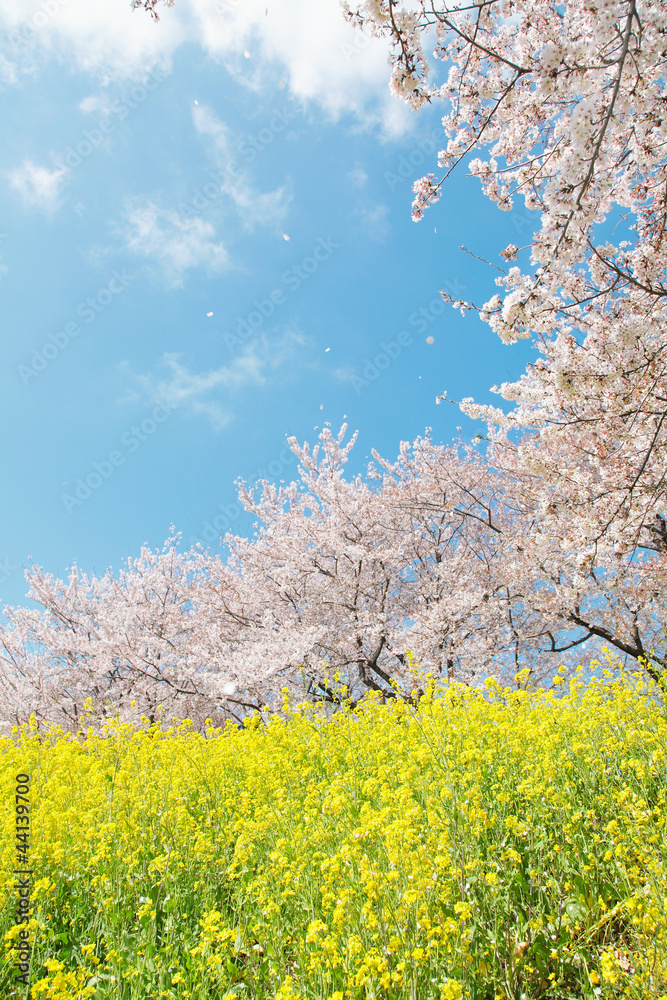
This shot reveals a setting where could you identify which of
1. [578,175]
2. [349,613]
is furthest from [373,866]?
[349,613]

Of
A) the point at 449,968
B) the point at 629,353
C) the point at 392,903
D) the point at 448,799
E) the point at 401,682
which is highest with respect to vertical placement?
the point at 629,353

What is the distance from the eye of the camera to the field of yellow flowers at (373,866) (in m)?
2.44

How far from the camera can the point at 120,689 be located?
46.7 feet

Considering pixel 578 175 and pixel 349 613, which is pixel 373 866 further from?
pixel 349 613

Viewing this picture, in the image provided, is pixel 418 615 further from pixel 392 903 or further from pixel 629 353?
pixel 392 903

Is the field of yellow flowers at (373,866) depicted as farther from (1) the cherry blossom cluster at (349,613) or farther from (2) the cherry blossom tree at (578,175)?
(1) the cherry blossom cluster at (349,613)

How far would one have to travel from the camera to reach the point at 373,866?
267 centimetres

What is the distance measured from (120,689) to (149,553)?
510 centimetres

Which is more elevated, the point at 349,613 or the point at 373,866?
the point at 349,613

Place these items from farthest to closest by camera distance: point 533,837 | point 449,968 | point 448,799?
point 448,799
point 533,837
point 449,968

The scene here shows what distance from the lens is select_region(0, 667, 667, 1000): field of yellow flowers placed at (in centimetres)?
244

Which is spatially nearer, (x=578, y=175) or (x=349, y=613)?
(x=578, y=175)

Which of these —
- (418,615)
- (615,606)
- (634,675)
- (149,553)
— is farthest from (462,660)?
(149,553)

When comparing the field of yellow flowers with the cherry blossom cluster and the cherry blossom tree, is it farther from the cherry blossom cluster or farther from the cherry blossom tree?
the cherry blossom cluster
